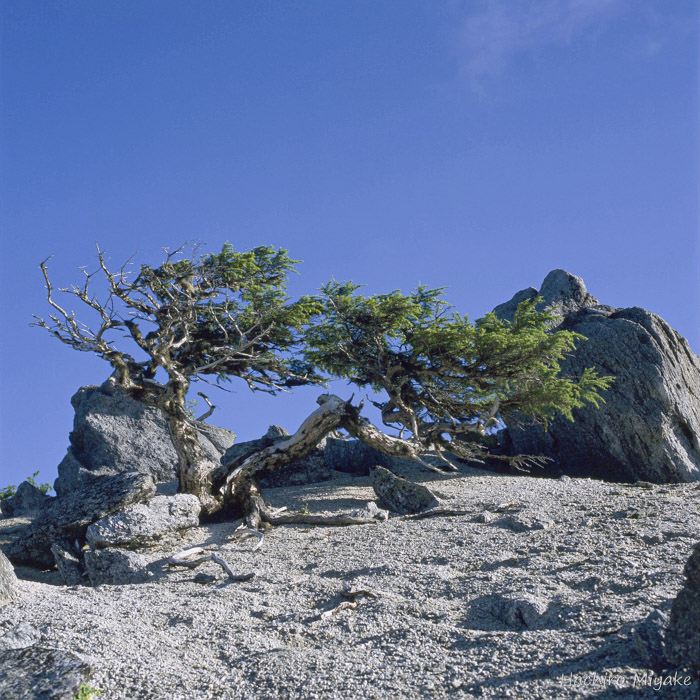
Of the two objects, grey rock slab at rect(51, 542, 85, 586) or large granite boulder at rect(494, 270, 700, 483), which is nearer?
grey rock slab at rect(51, 542, 85, 586)

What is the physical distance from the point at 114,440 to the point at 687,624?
22.5 m

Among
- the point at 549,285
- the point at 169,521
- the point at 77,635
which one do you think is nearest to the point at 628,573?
the point at 77,635

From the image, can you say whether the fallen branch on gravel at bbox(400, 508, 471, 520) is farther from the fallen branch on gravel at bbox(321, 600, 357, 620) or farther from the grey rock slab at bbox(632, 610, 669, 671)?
the grey rock slab at bbox(632, 610, 669, 671)

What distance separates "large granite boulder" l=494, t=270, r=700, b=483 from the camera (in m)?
22.2

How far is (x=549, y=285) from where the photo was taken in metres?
28.1

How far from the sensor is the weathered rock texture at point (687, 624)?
627cm

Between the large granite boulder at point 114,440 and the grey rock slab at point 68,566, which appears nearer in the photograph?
the grey rock slab at point 68,566

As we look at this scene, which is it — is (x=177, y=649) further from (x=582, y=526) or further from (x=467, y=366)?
(x=467, y=366)

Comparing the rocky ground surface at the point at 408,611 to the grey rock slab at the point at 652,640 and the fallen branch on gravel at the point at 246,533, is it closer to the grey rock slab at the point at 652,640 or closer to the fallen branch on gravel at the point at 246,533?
the grey rock slab at the point at 652,640

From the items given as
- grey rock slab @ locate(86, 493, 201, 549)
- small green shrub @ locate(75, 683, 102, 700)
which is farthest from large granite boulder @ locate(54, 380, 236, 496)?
small green shrub @ locate(75, 683, 102, 700)

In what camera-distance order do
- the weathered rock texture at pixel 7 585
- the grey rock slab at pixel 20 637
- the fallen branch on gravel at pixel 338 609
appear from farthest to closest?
1. the weathered rock texture at pixel 7 585
2. the fallen branch on gravel at pixel 338 609
3. the grey rock slab at pixel 20 637

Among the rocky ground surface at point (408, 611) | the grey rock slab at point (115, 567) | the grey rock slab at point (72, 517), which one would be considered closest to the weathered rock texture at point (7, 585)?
the rocky ground surface at point (408, 611)

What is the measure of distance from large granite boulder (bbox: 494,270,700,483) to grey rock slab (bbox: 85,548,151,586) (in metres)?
13.8

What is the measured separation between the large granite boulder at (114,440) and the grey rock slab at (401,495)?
10.7 metres
